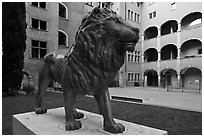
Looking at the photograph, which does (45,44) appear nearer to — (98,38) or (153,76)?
(98,38)

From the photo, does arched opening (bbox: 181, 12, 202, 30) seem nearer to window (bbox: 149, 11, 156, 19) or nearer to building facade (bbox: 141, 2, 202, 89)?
building facade (bbox: 141, 2, 202, 89)

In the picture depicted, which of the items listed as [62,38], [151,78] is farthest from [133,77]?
[62,38]

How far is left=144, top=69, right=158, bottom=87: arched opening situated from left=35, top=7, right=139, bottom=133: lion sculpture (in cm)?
2479

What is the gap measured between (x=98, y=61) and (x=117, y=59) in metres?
0.19

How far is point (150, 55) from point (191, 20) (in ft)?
25.3

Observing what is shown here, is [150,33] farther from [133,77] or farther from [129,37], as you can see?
[129,37]

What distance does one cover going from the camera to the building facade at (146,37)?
15.1 m

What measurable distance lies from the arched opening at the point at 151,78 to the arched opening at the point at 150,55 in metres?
1.93

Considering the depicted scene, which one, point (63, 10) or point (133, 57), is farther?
point (133, 57)

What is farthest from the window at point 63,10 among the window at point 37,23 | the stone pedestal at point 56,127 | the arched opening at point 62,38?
the stone pedestal at point 56,127

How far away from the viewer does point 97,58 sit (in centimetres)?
184

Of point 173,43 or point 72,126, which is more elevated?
point 173,43

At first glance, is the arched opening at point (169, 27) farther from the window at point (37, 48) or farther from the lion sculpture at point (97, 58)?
the lion sculpture at point (97, 58)

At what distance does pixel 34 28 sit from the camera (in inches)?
576
